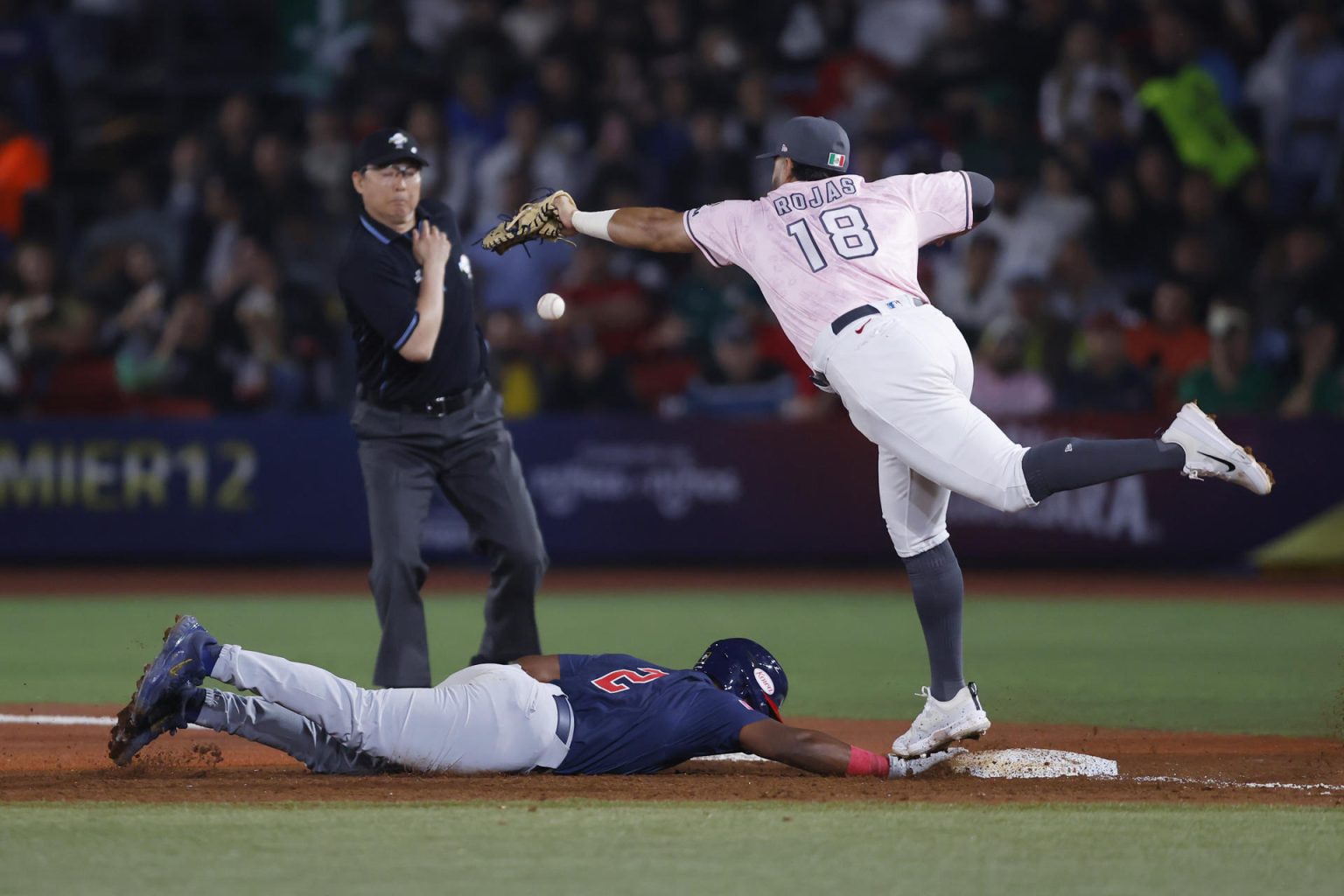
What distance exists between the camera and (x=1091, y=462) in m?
5.67

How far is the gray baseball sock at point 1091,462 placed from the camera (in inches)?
221

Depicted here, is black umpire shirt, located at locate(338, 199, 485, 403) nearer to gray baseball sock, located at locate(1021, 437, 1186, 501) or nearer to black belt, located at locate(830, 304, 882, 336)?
black belt, located at locate(830, 304, 882, 336)

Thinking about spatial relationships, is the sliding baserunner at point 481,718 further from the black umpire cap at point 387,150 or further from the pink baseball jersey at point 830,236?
the black umpire cap at point 387,150

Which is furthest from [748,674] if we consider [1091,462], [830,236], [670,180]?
[670,180]

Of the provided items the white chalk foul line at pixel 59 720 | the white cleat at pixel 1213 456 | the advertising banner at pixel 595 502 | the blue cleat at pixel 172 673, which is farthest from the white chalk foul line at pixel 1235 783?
the advertising banner at pixel 595 502

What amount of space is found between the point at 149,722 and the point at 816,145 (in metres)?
2.99

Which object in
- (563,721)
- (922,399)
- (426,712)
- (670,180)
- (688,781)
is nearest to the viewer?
(426,712)

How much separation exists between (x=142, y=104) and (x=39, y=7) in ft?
4.59

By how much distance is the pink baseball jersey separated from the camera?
6.10 m

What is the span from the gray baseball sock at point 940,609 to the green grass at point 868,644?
1.41 m

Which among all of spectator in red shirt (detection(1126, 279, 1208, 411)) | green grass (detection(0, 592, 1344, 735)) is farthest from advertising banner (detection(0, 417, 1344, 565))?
green grass (detection(0, 592, 1344, 735))

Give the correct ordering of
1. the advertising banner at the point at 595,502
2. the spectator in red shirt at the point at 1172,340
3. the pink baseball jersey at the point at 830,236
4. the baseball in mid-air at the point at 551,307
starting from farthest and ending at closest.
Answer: the spectator in red shirt at the point at 1172,340
the advertising banner at the point at 595,502
the baseball in mid-air at the point at 551,307
the pink baseball jersey at the point at 830,236

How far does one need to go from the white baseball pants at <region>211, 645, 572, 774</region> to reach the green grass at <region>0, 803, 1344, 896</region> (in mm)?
381

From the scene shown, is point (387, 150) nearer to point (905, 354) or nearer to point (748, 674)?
point (905, 354)
